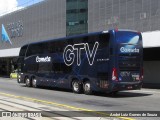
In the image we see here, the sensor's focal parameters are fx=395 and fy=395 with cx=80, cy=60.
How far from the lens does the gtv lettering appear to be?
2231 cm

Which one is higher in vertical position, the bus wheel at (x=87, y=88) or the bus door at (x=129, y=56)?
the bus door at (x=129, y=56)

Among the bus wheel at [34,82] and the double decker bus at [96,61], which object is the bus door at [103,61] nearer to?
the double decker bus at [96,61]

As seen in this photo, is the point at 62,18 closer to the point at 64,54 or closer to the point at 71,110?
the point at 64,54

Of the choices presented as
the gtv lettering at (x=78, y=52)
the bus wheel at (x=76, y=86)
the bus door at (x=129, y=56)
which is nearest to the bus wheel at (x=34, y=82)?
the gtv lettering at (x=78, y=52)

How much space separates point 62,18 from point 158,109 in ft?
161

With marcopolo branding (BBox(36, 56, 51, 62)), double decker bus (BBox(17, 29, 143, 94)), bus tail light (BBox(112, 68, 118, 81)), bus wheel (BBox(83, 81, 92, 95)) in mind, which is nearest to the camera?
bus tail light (BBox(112, 68, 118, 81))

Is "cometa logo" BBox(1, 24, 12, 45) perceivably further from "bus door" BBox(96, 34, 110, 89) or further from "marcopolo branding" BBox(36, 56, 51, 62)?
"bus door" BBox(96, 34, 110, 89)

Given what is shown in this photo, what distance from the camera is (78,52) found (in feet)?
78.1

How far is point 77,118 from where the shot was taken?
39.7 feet

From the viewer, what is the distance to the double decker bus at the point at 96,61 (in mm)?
20875

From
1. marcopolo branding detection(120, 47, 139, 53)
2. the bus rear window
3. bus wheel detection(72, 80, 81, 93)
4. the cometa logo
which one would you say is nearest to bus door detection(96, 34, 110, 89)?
the bus rear window

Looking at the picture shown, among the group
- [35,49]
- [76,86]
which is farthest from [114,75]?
[35,49]

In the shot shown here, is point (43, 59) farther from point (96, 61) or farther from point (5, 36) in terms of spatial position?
point (5, 36)

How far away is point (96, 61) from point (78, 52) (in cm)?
218
